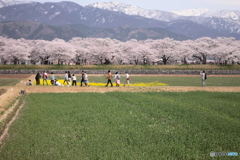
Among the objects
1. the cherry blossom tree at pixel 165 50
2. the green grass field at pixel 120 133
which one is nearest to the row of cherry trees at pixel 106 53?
the cherry blossom tree at pixel 165 50

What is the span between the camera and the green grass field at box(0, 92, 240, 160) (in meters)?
9.87

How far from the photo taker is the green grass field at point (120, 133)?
9.87 m

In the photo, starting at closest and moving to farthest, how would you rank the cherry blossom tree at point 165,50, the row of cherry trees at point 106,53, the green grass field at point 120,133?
the green grass field at point 120,133, the row of cherry trees at point 106,53, the cherry blossom tree at point 165,50

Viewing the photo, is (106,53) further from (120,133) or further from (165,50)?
(120,133)

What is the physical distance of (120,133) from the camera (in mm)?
12383

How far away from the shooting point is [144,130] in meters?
12.9

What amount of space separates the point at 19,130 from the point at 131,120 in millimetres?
5724

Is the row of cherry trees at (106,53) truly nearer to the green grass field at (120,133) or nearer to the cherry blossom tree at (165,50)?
the cherry blossom tree at (165,50)

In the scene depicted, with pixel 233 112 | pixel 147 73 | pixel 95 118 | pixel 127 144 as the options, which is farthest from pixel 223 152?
pixel 147 73

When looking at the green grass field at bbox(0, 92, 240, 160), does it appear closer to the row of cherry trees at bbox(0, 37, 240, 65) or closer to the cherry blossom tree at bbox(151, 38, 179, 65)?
the row of cherry trees at bbox(0, 37, 240, 65)

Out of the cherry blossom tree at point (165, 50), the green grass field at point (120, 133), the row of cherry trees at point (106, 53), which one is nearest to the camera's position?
the green grass field at point (120, 133)

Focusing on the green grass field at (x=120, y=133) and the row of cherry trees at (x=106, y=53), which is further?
the row of cherry trees at (x=106, y=53)

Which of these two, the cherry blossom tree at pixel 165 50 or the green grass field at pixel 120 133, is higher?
the cherry blossom tree at pixel 165 50

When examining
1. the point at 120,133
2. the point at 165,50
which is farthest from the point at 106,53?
the point at 120,133
